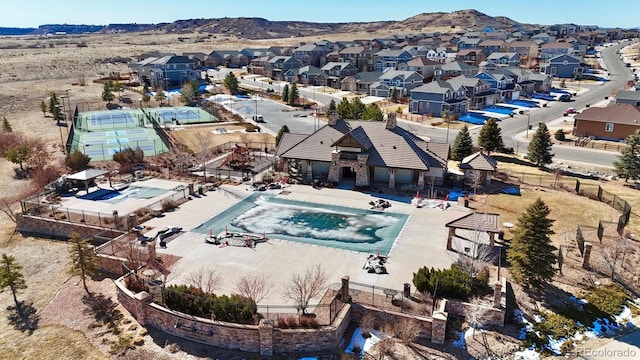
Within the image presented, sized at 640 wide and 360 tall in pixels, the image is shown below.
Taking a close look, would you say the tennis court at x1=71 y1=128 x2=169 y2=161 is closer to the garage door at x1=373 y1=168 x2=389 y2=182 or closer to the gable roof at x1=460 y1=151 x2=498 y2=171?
the garage door at x1=373 y1=168 x2=389 y2=182

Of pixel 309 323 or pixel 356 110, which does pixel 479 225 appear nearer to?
pixel 309 323

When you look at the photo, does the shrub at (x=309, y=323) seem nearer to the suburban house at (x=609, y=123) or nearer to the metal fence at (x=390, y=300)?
the metal fence at (x=390, y=300)

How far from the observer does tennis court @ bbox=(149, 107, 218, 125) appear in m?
71.4

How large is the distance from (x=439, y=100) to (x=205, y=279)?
6013cm

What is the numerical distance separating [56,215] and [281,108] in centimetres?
5370

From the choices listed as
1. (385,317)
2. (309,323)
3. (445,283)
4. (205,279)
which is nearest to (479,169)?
(445,283)

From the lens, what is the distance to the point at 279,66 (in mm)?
126562

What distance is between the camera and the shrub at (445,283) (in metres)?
24.6

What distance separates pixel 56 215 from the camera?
3644 centimetres

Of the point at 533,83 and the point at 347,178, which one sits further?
the point at 533,83

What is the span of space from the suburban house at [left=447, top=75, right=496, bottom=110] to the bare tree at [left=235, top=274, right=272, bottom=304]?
2493 inches

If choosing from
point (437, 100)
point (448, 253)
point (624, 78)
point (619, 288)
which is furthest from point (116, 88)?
point (624, 78)

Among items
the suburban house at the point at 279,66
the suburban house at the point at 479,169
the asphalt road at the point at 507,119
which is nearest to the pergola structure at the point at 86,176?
the asphalt road at the point at 507,119

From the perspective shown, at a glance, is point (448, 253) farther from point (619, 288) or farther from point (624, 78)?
point (624, 78)
